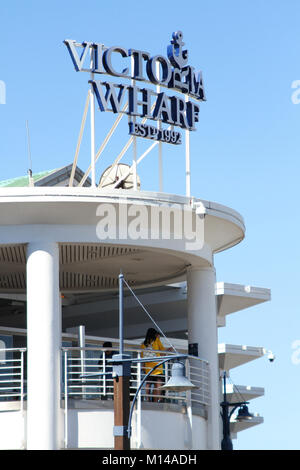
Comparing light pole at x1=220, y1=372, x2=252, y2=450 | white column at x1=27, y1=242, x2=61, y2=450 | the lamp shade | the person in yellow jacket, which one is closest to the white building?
white column at x1=27, y1=242, x2=61, y2=450

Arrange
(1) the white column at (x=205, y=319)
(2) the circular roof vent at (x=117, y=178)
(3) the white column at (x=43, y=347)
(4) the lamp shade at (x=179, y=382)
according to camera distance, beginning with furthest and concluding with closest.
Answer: (2) the circular roof vent at (x=117, y=178), (1) the white column at (x=205, y=319), (3) the white column at (x=43, y=347), (4) the lamp shade at (x=179, y=382)

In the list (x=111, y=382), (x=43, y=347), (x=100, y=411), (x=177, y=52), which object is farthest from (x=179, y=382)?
(x=177, y=52)

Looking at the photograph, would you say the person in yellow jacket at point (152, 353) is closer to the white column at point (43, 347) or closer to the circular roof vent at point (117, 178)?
the white column at point (43, 347)

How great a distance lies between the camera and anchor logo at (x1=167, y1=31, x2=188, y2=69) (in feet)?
121

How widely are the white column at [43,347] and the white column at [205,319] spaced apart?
502cm

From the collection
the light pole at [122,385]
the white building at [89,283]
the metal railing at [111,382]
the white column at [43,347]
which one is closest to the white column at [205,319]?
the white building at [89,283]

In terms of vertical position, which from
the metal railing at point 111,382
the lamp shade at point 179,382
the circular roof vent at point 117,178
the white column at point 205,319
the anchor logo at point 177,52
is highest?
the anchor logo at point 177,52

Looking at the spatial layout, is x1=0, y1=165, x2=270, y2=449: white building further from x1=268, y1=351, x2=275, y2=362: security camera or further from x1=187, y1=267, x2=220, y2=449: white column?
x1=268, y1=351, x2=275, y2=362: security camera

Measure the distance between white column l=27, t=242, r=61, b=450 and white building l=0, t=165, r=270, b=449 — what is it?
0.08 feet

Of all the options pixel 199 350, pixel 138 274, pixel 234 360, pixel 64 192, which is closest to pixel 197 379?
pixel 199 350

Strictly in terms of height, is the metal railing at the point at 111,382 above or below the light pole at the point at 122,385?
above

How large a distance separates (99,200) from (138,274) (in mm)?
6499

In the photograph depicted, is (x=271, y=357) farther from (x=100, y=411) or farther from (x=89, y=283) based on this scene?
(x=100, y=411)

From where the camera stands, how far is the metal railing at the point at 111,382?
106ft
